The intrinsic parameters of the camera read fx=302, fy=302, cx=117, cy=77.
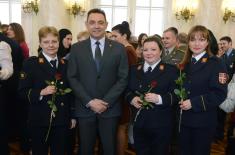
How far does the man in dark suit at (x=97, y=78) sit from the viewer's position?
2809 mm

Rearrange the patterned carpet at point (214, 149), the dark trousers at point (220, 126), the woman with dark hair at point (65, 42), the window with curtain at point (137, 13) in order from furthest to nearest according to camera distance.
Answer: the window with curtain at point (137, 13) → the dark trousers at point (220, 126) → the woman with dark hair at point (65, 42) → the patterned carpet at point (214, 149)

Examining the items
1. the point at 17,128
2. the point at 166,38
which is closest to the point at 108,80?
the point at 166,38

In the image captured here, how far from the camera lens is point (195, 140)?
271cm

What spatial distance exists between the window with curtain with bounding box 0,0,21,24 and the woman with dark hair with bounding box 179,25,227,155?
6.69 meters

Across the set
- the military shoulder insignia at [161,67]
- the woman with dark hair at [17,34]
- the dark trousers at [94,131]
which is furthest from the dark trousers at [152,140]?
the woman with dark hair at [17,34]

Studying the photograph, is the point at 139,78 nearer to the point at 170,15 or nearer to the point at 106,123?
the point at 106,123

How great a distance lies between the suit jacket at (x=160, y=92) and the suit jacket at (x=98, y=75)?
0.18 m

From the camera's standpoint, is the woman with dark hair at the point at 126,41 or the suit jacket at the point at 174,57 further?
the suit jacket at the point at 174,57

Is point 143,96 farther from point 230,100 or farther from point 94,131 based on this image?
point 230,100

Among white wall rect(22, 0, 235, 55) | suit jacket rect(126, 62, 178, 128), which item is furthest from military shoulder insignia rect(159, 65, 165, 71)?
white wall rect(22, 0, 235, 55)

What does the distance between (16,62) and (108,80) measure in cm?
146

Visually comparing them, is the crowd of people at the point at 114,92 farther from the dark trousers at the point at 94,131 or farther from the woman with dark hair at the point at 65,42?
the woman with dark hair at the point at 65,42

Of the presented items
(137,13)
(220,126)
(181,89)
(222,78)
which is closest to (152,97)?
(181,89)

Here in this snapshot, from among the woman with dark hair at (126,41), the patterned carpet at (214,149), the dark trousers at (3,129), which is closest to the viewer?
the dark trousers at (3,129)
